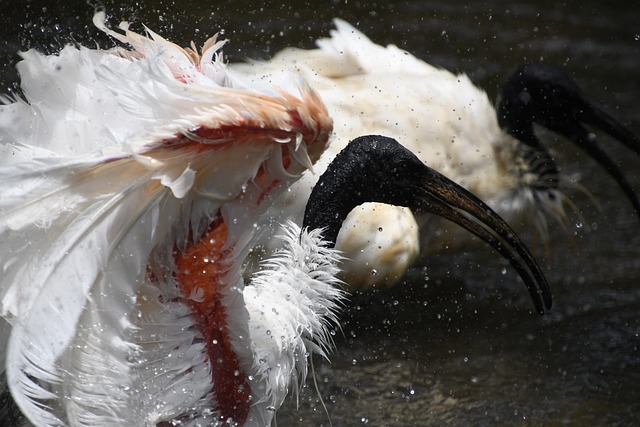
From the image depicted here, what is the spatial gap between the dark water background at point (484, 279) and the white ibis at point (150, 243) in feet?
3.15

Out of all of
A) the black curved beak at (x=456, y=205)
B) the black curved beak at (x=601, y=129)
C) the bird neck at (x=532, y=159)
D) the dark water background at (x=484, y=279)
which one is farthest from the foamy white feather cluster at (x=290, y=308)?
the black curved beak at (x=601, y=129)

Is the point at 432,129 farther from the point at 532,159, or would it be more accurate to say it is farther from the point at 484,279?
the point at 484,279

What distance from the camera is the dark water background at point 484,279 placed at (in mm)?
4004

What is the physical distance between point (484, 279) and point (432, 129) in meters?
1.06

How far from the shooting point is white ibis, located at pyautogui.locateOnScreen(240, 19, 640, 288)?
4.00m

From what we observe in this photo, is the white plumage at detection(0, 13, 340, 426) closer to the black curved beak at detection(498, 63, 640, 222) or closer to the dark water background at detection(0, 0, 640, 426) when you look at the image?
the dark water background at detection(0, 0, 640, 426)

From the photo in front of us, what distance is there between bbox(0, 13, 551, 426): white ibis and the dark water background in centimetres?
96

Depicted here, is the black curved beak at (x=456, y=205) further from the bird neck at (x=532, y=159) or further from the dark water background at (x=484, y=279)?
the bird neck at (x=532, y=159)

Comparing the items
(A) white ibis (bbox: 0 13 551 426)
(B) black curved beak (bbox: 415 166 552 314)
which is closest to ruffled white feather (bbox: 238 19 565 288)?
(B) black curved beak (bbox: 415 166 552 314)

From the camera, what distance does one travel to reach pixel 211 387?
292 centimetres

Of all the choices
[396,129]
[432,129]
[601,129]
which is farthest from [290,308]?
[601,129]

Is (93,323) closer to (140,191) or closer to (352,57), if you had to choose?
(140,191)

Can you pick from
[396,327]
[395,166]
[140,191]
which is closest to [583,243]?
[396,327]

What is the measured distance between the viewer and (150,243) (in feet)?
8.31
